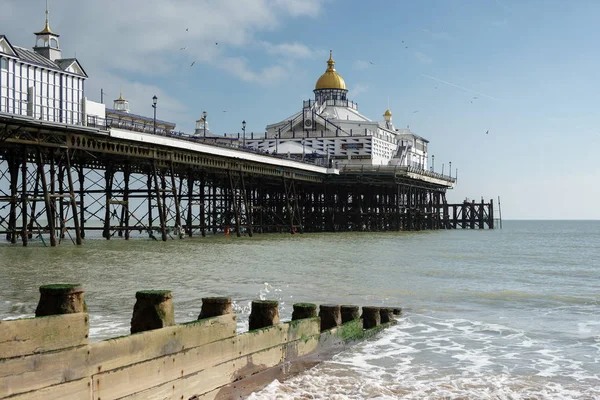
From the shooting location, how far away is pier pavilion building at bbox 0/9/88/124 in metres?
39.0

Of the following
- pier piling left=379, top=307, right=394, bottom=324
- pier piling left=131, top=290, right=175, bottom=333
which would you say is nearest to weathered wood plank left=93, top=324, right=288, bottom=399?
pier piling left=131, top=290, right=175, bottom=333

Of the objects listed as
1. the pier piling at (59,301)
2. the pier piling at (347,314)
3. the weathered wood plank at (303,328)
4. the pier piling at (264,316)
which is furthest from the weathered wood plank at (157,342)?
the pier piling at (347,314)

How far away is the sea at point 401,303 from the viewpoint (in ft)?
32.6

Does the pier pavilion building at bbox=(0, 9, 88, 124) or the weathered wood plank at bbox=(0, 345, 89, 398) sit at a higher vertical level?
the pier pavilion building at bbox=(0, 9, 88, 124)

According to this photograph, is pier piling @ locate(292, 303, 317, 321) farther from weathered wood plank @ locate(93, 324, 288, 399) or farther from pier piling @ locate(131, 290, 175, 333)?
pier piling @ locate(131, 290, 175, 333)

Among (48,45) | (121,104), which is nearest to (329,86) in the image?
(121,104)

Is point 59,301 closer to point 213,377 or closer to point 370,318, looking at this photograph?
point 213,377

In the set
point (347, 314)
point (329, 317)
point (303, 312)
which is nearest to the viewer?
point (303, 312)

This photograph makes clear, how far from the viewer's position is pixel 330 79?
116m

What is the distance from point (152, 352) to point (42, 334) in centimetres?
132

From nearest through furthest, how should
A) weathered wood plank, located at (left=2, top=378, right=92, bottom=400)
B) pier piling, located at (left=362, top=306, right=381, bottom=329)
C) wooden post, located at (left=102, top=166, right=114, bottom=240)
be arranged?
weathered wood plank, located at (left=2, top=378, right=92, bottom=400), pier piling, located at (left=362, top=306, right=381, bottom=329), wooden post, located at (left=102, top=166, right=114, bottom=240)

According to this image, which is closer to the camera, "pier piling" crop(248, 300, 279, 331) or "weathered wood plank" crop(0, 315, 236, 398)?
"weathered wood plank" crop(0, 315, 236, 398)

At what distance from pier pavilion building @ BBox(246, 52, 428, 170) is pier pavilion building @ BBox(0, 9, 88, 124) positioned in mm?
45789

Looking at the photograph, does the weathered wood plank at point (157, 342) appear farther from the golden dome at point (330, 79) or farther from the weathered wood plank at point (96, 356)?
the golden dome at point (330, 79)
